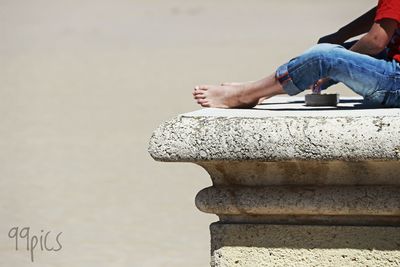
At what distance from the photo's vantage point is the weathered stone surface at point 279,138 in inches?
93.7

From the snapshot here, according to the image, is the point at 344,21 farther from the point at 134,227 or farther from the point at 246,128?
the point at 246,128

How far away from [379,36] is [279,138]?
72 centimetres

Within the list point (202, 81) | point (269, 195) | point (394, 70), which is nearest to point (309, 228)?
point (269, 195)

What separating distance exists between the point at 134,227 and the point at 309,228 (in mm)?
4324

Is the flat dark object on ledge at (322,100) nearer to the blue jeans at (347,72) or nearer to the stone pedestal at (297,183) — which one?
the blue jeans at (347,72)

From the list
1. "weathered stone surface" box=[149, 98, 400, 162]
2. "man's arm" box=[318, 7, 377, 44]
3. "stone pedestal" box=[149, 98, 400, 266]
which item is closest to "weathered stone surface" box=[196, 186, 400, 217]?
"stone pedestal" box=[149, 98, 400, 266]

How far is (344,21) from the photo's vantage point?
87.6ft

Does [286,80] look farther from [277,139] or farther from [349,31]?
[349,31]

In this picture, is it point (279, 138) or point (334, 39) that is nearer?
point (279, 138)

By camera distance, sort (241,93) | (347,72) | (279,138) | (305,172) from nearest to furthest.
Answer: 1. (279,138)
2. (305,172)
3. (347,72)
4. (241,93)

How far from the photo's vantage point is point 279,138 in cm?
243

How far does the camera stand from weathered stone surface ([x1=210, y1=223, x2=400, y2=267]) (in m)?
2.55

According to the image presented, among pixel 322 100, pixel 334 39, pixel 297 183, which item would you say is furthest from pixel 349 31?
pixel 297 183

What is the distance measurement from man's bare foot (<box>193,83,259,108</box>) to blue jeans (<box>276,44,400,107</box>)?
0.56 ft
